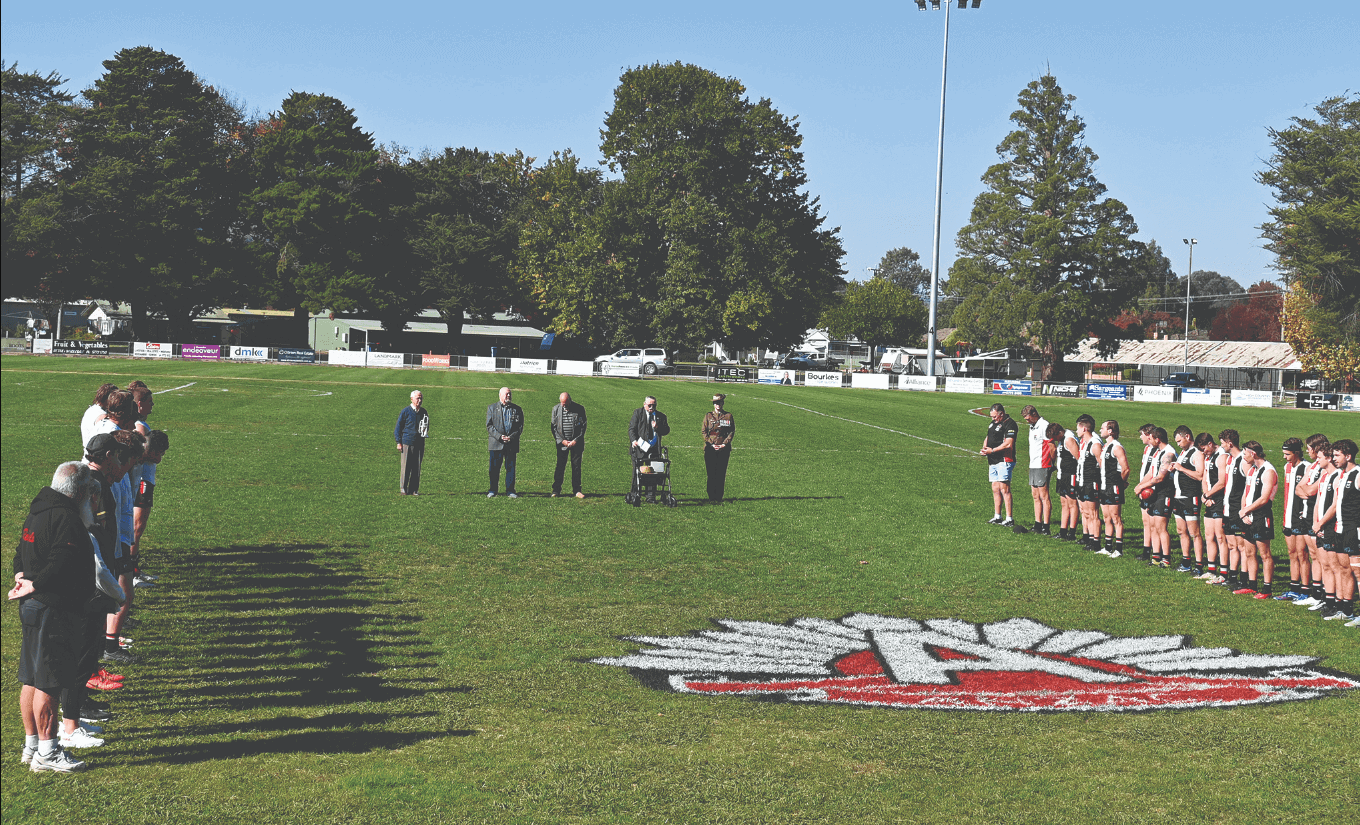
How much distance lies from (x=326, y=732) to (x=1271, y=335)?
121 meters

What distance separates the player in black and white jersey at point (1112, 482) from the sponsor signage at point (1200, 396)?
49.9 metres

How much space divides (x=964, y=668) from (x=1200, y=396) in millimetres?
58572

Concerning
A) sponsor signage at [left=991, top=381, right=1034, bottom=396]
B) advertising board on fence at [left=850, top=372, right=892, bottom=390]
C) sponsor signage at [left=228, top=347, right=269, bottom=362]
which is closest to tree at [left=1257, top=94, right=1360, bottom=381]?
sponsor signage at [left=991, top=381, right=1034, bottom=396]

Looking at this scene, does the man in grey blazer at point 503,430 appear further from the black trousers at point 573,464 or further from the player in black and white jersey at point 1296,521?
the player in black and white jersey at point 1296,521

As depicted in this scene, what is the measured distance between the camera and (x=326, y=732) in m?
7.48

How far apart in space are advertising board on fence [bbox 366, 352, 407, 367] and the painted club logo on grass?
6205 centimetres

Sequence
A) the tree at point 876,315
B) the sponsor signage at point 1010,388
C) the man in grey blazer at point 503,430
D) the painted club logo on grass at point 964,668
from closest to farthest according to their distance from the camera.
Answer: the painted club logo on grass at point 964,668 → the man in grey blazer at point 503,430 → the sponsor signage at point 1010,388 → the tree at point 876,315

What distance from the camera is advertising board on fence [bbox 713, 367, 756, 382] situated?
219 feet

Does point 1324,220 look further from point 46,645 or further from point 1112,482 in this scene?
point 46,645

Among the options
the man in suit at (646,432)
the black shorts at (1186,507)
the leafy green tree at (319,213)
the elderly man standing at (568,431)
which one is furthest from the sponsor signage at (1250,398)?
the leafy green tree at (319,213)

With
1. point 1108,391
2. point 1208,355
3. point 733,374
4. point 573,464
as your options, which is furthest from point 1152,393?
point 573,464

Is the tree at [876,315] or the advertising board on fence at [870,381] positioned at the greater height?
the tree at [876,315]

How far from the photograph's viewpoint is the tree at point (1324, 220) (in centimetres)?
6006

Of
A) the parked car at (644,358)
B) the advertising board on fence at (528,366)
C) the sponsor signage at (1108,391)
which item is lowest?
the sponsor signage at (1108,391)
